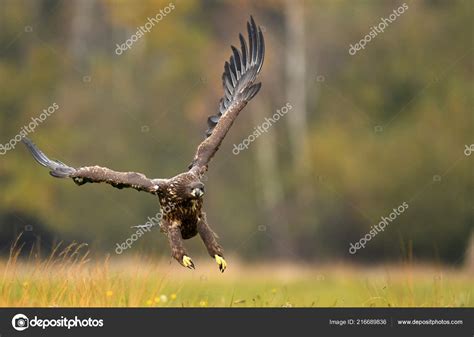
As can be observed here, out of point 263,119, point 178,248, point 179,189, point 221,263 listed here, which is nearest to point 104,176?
point 179,189

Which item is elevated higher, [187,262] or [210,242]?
[210,242]

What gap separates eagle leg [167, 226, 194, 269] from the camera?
1263cm

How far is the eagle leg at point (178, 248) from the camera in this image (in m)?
12.6

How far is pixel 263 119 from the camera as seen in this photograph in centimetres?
3744

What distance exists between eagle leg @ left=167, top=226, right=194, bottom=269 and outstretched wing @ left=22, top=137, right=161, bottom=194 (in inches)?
19.4

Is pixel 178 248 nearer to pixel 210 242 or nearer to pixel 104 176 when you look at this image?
pixel 210 242

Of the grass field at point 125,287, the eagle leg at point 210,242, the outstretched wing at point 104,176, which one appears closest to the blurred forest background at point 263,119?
the grass field at point 125,287

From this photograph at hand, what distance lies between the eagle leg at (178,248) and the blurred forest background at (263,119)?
61.9 feet

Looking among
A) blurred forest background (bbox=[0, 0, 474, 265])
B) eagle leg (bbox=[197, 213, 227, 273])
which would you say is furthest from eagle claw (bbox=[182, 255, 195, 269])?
blurred forest background (bbox=[0, 0, 474, 265])

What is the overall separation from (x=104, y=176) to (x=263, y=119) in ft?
79.7

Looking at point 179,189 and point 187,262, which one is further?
point 179,189

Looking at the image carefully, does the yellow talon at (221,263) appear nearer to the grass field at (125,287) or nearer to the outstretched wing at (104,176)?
the grass field at (125,287)
